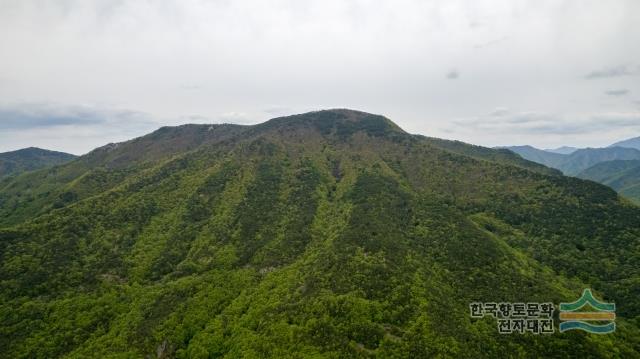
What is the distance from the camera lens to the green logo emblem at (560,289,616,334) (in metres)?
64.8

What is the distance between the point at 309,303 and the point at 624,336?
6121cm

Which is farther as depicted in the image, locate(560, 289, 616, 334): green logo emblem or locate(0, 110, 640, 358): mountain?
locate(0, 110, 640, 358): mountain

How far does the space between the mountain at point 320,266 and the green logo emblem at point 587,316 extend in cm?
187

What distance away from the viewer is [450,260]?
93562mm

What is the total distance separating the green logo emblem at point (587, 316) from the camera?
212 ft

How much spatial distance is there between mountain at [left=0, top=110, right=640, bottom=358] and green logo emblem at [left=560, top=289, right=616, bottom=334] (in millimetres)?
1868

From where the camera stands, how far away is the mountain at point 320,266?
7000cm

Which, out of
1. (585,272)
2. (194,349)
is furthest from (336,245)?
(585,272)

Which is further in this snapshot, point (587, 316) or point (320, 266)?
point (320, 266)

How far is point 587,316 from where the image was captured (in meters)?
67.6

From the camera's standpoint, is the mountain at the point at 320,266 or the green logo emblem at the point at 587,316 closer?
the green logo emblem at the point at 587,316

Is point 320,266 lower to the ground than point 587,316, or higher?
higher

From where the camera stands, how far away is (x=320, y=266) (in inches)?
3740

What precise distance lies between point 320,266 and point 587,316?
2352 inches
